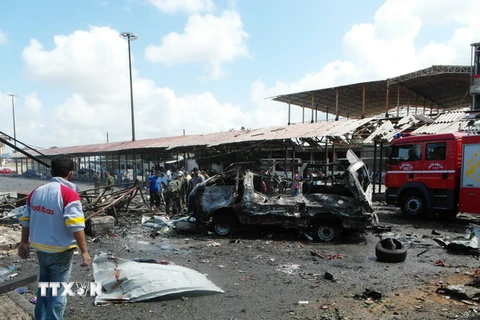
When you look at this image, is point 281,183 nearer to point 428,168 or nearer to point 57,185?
point 428,168

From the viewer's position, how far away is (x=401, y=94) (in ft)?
77.2

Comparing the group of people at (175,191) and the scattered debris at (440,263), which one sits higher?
the group of people at (175,191)

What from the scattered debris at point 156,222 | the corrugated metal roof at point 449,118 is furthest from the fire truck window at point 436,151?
the scattered debris at point 156,222

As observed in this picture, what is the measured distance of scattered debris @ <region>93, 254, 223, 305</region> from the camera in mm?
4461

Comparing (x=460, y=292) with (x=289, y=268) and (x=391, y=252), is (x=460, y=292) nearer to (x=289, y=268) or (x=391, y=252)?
(x=391, y=252)

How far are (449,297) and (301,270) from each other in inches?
88.1

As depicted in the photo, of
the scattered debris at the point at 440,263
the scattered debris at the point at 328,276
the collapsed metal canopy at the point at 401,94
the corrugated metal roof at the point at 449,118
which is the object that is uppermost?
the collapsed metal canopy at the point at 401,94

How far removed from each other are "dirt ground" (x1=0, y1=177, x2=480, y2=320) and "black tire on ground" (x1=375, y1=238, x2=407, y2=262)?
139 millimetres

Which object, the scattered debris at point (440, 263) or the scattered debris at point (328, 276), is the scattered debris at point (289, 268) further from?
the scattered debris at point (440, 263)

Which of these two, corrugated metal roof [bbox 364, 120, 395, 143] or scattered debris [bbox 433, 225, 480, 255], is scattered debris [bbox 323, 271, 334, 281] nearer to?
scattered debris [bbox 433, 225, 480, 255]

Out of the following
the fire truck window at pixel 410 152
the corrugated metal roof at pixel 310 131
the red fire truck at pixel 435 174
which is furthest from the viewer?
the corrugated metal roof at pixel 310 131

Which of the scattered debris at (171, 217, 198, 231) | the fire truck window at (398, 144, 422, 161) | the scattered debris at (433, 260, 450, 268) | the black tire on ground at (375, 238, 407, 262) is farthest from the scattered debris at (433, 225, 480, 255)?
the scattered debris at (171, 217, 198, 231)

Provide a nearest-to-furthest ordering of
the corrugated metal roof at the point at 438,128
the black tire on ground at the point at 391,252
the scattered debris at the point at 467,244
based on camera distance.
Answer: the black tire on ground at the point at 391,252
the scattered debris at the point at 467,244
the corrugated metal roof at the point at 438,128

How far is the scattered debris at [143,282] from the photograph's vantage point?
4461 mm
